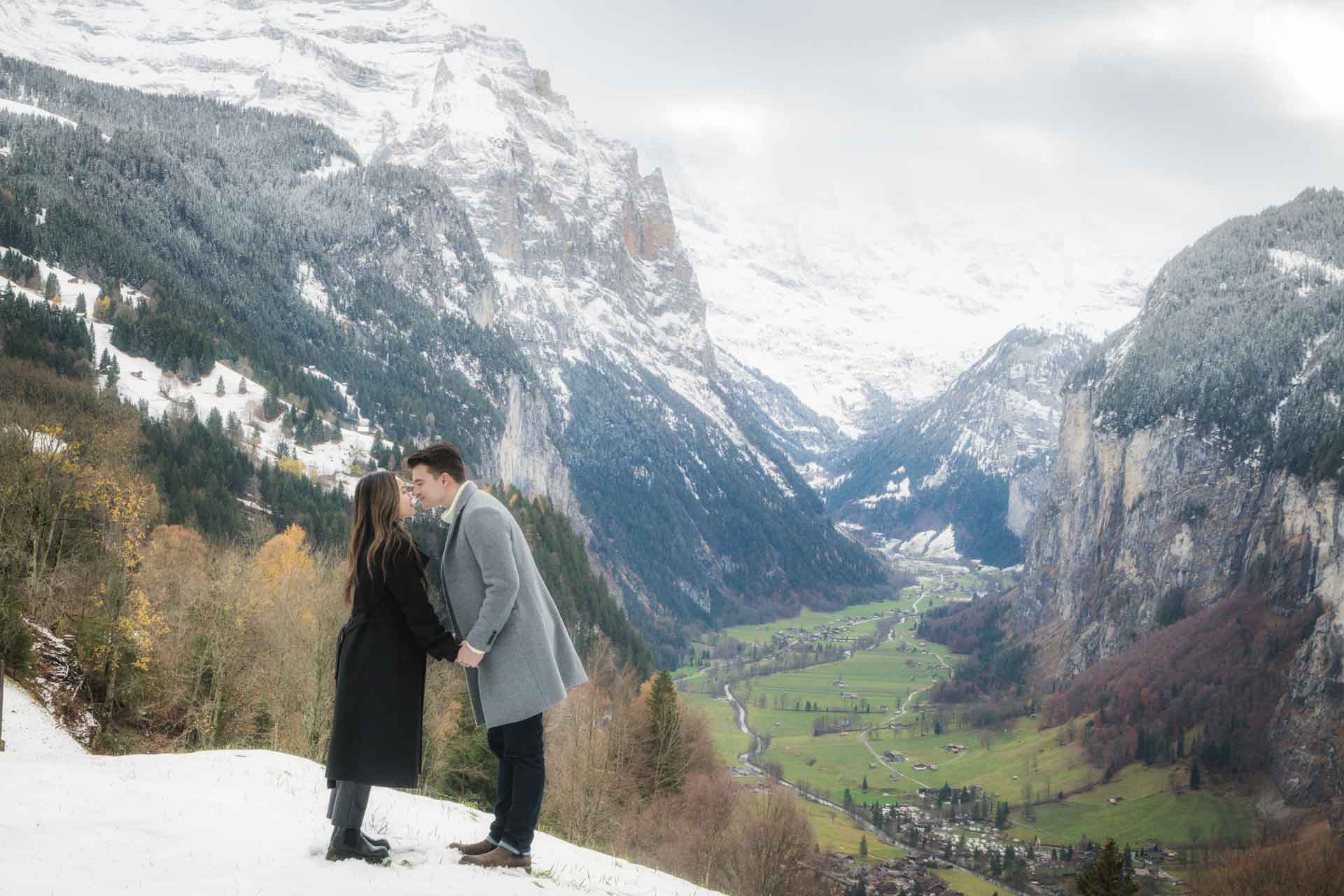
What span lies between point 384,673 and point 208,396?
345 feet

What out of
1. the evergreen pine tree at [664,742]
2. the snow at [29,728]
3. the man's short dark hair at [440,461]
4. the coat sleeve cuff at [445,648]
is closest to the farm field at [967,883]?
the evergreen pine tree at [664,742]

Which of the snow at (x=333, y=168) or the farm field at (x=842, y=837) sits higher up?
the snow at (x=333, y=168)

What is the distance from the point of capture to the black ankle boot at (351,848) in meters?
8.35

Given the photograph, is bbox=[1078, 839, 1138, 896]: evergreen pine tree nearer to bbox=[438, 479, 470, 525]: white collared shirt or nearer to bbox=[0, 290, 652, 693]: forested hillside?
bbox=[0, 290, 652, 693]: forested hillside

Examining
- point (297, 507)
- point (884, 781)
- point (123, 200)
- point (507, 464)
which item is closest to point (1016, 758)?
point (884, 781)

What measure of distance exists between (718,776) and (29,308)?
79287mm

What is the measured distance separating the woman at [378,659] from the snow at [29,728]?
12.9 m

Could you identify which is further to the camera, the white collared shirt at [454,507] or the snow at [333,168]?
the snow at [333,168]

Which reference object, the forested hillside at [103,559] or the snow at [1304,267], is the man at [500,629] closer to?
the forested hillside at [103,559]

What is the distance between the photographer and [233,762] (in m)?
11.7

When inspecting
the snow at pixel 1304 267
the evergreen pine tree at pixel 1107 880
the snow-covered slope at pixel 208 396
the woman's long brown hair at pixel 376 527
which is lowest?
the evergreen pine tree at pixel 1107 880

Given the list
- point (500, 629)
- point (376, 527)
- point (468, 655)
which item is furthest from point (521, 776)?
point (376, 527)

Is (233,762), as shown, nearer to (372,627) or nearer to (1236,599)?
(372,627)

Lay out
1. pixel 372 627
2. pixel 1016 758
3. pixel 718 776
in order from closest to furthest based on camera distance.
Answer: pixel 372 627 < pixel 718 776 < pixel 1016 758
